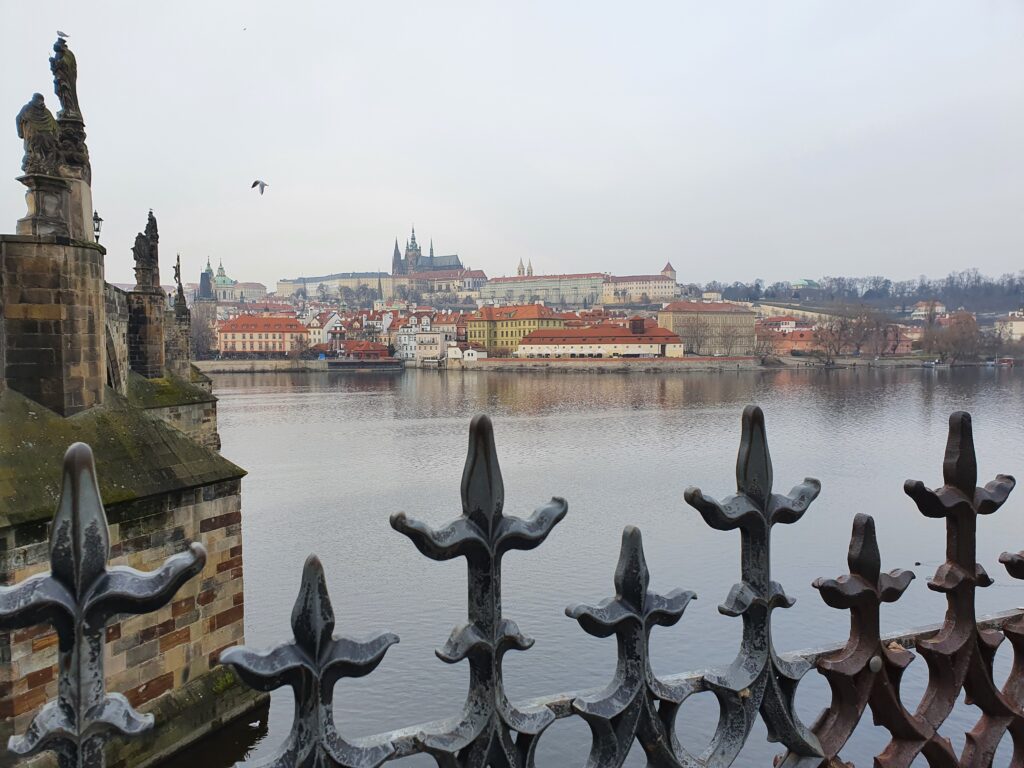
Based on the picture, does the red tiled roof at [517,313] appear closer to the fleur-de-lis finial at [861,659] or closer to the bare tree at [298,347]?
the bare tree at [298,347]

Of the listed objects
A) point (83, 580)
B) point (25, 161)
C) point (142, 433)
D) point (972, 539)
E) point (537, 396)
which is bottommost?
point (537, 396)

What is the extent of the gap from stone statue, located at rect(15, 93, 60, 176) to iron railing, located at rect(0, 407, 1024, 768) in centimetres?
870

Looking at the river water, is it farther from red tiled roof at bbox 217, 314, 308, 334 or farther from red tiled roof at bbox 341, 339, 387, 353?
red tiled roof at bbox 217, 314, 308, 334

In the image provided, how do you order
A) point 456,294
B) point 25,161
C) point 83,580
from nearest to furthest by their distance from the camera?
1. point 83,580
2. point 25,161
3. point 456,294

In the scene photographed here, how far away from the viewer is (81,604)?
4.74ft


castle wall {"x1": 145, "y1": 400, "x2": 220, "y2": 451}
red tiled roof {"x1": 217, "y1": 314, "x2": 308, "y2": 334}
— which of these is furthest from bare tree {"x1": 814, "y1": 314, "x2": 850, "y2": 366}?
castle wall {"x1": 145, "y1": 400, "x2": 220, "y2": 451}

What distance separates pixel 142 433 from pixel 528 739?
29.6ft

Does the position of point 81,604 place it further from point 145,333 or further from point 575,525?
point 145,333

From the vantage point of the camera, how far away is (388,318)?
13425 cm

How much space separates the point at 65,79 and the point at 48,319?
168 inches

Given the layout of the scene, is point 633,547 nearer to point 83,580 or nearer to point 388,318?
point 83,580

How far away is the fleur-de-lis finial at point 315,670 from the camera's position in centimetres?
157

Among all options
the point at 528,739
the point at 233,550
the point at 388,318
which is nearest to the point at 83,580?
the point at 528,739

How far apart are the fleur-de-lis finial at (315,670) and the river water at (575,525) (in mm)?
3088
